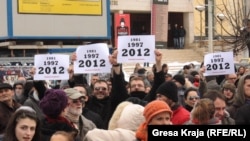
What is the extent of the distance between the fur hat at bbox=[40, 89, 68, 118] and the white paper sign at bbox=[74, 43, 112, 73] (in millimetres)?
3336

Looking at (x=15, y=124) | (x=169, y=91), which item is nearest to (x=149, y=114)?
(x=15, y=124)

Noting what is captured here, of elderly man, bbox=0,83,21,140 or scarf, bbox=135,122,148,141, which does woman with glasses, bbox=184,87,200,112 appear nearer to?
elderly man, bbox=0,83,21,140

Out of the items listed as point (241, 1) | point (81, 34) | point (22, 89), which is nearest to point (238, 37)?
point (81, 34)

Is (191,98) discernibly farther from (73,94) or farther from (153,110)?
(153,110)

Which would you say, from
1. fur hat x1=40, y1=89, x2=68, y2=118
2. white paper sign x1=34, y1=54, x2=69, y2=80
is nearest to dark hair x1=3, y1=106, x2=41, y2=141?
fur hat x1=40, y1=89, x2=68, y2=118

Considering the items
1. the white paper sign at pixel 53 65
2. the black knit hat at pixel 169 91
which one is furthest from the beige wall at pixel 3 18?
the black knit hat at pixel 169 91

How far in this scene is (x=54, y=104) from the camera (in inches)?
228

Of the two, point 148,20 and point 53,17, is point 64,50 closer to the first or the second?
point 53,17

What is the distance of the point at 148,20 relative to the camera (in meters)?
46.4

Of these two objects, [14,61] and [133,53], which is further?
[14,61]

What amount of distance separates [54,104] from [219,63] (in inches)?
218

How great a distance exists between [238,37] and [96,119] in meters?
23.3

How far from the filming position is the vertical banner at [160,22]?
34.6 meters

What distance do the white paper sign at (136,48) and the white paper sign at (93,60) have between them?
0.54 metres
